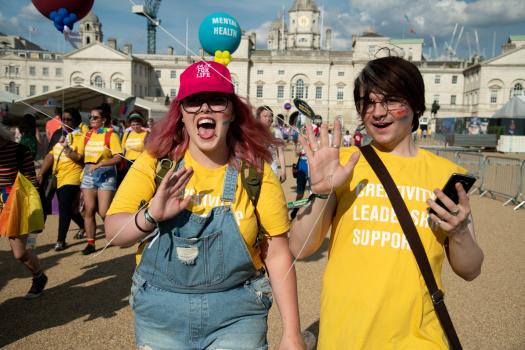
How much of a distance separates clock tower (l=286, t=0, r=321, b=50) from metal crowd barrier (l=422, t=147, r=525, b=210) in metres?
76.3

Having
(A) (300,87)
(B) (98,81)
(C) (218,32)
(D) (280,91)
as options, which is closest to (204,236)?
(C) (218,32)

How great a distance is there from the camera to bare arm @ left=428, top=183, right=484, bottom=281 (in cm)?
163

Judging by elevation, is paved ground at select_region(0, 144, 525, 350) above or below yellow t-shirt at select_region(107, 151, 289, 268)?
below

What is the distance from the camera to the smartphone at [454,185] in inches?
64.2

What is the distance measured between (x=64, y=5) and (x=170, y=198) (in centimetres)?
164

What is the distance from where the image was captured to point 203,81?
1828mm

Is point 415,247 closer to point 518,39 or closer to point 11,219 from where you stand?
point 11,219

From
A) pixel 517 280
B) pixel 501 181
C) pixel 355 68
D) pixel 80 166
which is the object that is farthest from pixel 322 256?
pixel 355 68

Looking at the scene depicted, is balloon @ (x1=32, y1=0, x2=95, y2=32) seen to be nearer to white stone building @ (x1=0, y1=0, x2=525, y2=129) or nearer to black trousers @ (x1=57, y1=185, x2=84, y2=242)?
black trousers @ (x1=57, y1=185, x2=84, y2=242)

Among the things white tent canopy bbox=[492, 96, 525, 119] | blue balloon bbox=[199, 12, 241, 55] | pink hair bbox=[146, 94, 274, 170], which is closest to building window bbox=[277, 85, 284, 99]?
white tent canopy bbox=[492, 96, 525, 119]

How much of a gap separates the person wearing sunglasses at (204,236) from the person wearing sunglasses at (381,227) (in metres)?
0.19

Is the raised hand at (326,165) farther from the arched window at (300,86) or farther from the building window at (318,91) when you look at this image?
the building window at (318,91)

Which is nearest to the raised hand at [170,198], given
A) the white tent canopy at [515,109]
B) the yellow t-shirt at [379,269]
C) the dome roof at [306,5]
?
the yellow t-shirt at [379,269]

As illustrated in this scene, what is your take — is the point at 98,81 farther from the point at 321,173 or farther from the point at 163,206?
the point at 321,173
